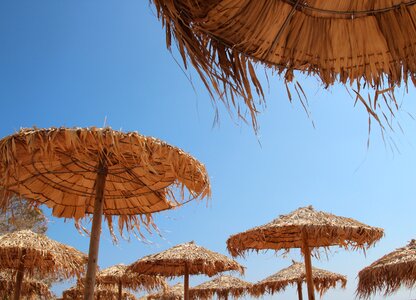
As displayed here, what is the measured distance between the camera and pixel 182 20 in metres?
1.47

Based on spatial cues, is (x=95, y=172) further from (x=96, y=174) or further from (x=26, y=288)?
(x=26, y=288)

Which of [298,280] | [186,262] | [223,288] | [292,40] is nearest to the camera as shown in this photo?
[292,40]

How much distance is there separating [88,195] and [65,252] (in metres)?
2.57

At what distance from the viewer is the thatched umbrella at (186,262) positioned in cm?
834

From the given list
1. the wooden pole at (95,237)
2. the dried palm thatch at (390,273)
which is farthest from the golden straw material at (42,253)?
the dried palm thatch at (390,273)

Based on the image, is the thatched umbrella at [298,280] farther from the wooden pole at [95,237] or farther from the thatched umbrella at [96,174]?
the wooden pole at [95,237]

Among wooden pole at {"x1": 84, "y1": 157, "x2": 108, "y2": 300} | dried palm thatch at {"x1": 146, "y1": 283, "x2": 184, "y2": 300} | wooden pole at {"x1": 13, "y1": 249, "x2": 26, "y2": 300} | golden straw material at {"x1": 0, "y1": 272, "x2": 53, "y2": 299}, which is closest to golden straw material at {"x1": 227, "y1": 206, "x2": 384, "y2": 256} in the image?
wooden pole at {"x1": 84, "y1": 157, "x2": 108, "y2": 300}

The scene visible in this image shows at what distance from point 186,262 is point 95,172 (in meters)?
4.99

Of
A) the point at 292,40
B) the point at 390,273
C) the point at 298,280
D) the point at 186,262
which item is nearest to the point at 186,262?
the point at 186,262

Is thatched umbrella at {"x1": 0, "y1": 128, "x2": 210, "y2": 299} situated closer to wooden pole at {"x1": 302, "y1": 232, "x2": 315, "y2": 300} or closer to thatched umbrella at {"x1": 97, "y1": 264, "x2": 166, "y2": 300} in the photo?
wooden pole at {"x1": 302, "y1": 232, "x2": 315, "y2": 300}

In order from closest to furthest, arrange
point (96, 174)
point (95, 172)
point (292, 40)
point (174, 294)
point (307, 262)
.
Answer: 1. point (292, 40)
2. point (95, 172)
3. point (96, 174)
4. point (307, 262)
5. point (174, 294)

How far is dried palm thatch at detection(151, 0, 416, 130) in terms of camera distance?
1.55m

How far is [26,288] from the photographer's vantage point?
424 inches

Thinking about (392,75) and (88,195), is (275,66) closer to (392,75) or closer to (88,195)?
(392,75)
